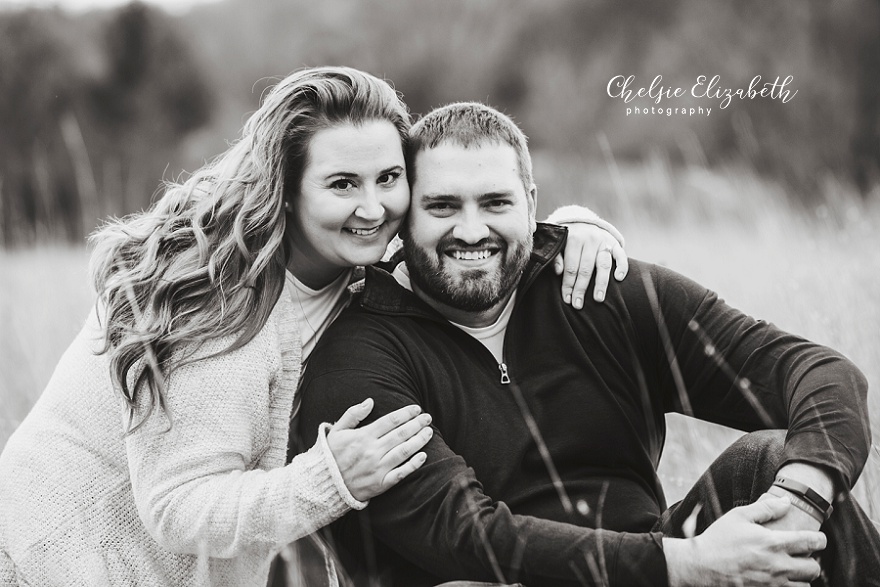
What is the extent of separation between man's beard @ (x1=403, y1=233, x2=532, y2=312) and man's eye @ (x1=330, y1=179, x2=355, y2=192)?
0.25 meters

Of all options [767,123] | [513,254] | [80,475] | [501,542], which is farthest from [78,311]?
[767,123]

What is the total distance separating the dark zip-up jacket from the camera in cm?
215

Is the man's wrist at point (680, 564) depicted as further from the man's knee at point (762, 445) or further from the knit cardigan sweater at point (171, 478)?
the knit cardigan sweater at point (171, 478)

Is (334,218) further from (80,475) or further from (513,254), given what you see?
(80,475)

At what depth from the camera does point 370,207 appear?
8.36 feet

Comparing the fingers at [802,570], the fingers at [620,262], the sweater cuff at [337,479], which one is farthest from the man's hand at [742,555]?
the fingers at [620,262]

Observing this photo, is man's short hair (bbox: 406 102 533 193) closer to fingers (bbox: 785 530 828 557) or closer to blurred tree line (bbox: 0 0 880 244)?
fingers (bbox: 785 530 828 557)

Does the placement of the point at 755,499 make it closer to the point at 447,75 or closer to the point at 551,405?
the point at 551,405

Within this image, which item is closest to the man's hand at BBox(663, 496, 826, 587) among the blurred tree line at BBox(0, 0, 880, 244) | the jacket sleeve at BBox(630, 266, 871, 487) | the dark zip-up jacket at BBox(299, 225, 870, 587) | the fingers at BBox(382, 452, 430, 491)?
the dark zip-up jacket at BBox(299, 225, 870, 587)

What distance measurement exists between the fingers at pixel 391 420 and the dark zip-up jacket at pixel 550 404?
71mm

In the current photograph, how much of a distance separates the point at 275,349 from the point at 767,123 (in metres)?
12.8

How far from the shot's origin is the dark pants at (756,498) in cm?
215

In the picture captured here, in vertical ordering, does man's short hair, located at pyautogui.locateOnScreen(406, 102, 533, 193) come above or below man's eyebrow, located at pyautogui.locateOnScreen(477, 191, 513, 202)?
above

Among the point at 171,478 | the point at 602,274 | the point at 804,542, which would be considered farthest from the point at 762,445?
the point at 171,478
